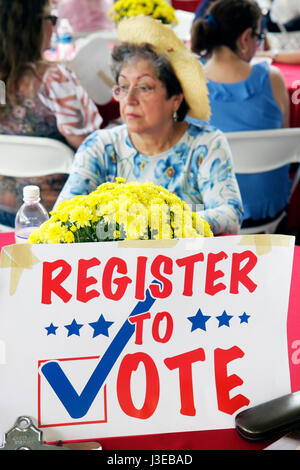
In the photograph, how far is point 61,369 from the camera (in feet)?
2.50

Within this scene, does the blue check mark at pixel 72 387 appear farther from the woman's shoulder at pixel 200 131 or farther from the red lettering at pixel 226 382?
the woman's shoulder at pixel 200 131

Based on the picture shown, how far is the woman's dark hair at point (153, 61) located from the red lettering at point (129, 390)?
1.10 meters

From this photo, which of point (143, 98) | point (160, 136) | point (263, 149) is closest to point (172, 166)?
point (160, 136)

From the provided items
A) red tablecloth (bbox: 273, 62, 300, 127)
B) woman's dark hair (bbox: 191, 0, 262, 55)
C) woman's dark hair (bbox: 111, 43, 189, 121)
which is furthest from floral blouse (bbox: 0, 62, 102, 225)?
red tablecloth (bbox: 273, 62, 300, 127)

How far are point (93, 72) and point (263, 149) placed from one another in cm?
97

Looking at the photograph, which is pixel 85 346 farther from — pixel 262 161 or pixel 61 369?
pixel 262 161

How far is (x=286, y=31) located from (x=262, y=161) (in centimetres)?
231

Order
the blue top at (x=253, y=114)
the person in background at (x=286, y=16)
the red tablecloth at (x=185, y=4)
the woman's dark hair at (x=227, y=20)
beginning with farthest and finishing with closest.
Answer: the red tablecloth at (x=185, y=4)
the person in background at (x=286, y=16)
the blue top at (x=253, y=114)
the woman's dark hair at (x=227, y=20)

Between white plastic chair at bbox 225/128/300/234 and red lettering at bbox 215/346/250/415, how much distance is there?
1463 mm

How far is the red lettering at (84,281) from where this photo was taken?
78 cm

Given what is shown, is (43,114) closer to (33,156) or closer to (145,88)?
(33,156)

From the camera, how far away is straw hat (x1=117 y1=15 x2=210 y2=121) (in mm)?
1688

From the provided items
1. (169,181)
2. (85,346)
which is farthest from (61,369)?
(169,181)

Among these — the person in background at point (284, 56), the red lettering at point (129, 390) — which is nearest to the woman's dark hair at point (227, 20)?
the person in background at point (284, 56)
